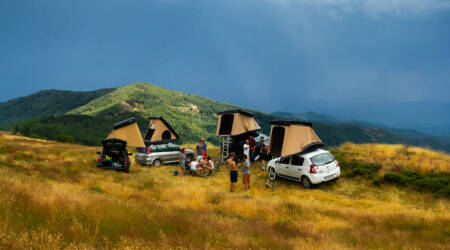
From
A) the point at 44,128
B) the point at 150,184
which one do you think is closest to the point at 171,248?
the point at 150,184

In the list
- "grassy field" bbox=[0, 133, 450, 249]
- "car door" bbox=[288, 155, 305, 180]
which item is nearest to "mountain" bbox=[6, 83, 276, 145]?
"car door" bbox=[288, 155, 305, 180]

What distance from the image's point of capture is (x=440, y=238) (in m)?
5.94

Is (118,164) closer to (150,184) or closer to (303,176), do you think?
(150,184)

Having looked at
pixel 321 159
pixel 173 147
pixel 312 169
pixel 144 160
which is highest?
pixel 321 159

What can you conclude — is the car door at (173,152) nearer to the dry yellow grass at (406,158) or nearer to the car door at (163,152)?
the car door at (163,152)

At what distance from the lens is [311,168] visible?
1209 centimetres

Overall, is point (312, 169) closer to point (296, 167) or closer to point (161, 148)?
point (296, 167)

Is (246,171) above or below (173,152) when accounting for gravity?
above

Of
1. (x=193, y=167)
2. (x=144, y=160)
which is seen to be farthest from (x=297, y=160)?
(x=144, y=160)

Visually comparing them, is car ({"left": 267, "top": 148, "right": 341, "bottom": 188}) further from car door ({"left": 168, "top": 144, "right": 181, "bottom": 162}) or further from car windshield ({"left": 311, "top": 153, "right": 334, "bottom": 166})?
car door ({"left": 168, "top": 144, "right": 181, "bottom": 162})

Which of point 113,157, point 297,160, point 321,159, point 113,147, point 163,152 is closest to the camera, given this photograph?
point 321,159

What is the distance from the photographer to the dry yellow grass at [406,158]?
11656 millimetres

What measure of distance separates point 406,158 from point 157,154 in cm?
1596

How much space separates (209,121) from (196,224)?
178m
